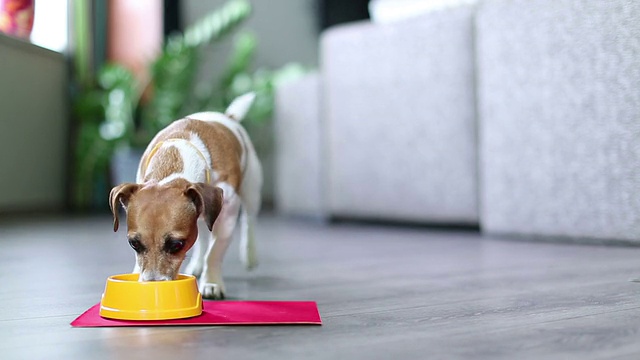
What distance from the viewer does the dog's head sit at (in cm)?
144

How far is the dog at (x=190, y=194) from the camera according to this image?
1.45m

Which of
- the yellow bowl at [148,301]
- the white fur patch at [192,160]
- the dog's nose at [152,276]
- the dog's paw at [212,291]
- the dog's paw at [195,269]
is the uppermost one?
the white fur patch at [192,160]

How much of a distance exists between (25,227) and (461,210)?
2.15 metres

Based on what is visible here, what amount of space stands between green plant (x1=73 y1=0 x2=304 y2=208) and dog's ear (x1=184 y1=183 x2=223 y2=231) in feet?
10.2

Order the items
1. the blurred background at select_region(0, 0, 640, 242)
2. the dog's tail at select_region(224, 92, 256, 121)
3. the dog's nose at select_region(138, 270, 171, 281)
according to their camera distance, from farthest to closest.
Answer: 1. the blurred background at select_region(0, 0, 640, 242)
2. the dog's tail at select_region(224, 92, 256, 121)
3. the dog's nose at select_region(138, 270, 171, 281)

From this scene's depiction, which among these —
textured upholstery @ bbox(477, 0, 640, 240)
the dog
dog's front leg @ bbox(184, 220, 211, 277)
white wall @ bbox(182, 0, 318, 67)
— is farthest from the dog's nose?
white wall @ bbox(182, 0, 318, 67)

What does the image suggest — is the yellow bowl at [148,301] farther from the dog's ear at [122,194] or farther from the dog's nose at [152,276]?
the dog's ear at [122,194]

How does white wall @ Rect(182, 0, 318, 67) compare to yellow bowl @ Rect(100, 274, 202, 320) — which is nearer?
yellow bowl @ Rect(100, 274, 202, 320)

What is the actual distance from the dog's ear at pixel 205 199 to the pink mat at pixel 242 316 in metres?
0.18

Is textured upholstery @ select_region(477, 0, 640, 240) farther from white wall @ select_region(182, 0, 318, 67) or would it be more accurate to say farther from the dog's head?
white wall @ select_region(182, 0, 318, 67)

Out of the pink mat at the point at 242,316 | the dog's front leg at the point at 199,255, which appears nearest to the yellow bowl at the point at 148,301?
the pink mat at the point at 242,316

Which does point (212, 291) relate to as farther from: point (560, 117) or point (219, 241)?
point (560, 117)

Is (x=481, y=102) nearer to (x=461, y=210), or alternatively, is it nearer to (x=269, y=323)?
(x=461, y=210)

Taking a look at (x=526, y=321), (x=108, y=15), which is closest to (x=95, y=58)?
(x=108, y=15)
